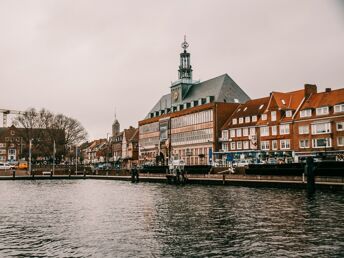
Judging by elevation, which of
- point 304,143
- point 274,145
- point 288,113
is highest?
point 288,113

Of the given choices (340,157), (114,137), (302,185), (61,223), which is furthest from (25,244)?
(114,137)

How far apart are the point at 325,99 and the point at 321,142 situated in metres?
8.73

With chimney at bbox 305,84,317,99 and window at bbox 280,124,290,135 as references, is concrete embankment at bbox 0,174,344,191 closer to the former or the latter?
window at bbox 280,124,290,135

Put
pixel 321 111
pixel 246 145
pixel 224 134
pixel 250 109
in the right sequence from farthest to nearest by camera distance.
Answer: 1. pixel 224 134
2. pixel 250 109
3. pixel 246 145
4. pixel 321 111

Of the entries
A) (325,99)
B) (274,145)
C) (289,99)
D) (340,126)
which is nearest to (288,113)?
(289,99)

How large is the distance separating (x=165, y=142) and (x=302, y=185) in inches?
2884

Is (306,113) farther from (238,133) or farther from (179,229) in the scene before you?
(179,229)

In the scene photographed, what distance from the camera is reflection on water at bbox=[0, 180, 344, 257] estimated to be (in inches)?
802

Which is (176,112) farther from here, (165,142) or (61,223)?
(61,223)

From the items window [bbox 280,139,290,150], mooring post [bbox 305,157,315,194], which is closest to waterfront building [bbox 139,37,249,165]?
window [bbox 280,139,290,150]

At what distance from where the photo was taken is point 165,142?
124375mm

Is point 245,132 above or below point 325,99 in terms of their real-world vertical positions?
below

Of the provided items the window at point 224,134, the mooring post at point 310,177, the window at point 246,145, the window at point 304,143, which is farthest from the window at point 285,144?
the mooring post at point 310,177

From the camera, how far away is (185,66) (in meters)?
125
